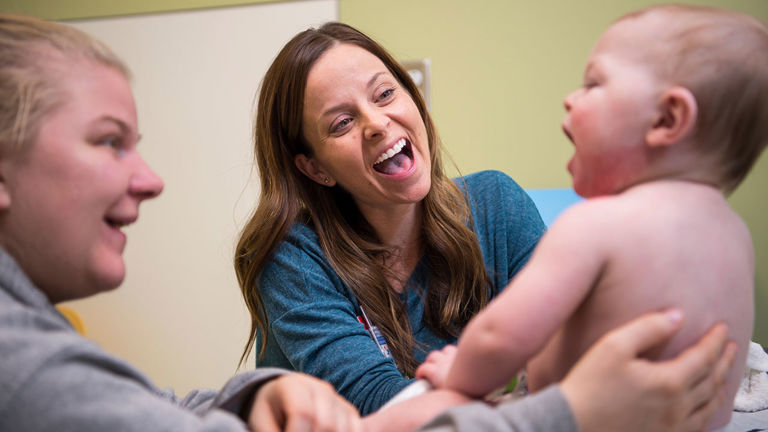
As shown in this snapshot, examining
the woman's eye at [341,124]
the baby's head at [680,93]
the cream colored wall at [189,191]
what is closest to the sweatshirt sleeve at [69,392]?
the baby's head at [680,93]

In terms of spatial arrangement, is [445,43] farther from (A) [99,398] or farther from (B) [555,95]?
(A) [99,398]

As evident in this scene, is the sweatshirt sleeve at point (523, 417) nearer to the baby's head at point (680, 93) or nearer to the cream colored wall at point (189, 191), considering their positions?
the baby's head at point (680, 93)

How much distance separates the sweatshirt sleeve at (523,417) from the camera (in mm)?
520

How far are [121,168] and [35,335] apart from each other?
195mm

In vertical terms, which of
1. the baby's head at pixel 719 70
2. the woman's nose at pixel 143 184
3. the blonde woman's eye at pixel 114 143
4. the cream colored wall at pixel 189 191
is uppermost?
the baby's head at pixel 719 70

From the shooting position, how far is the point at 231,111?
2740 mm

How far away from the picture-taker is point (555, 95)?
244cm

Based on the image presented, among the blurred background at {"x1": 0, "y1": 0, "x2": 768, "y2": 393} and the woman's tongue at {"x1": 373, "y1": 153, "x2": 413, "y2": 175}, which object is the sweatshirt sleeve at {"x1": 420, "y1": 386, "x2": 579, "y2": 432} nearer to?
the woman's tongue at {"x1": 373, "y1": 153, "x2": 413, "y2": 175}

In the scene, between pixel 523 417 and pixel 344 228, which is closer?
pixel 523 417

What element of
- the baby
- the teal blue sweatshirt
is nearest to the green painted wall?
the teal blue sweatshirt

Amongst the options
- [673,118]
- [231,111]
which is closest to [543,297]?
[673,118]

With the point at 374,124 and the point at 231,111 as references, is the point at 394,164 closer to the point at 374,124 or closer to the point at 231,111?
the point at 374,124

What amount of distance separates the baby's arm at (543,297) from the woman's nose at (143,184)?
394 millimetres

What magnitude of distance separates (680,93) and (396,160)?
677mm
